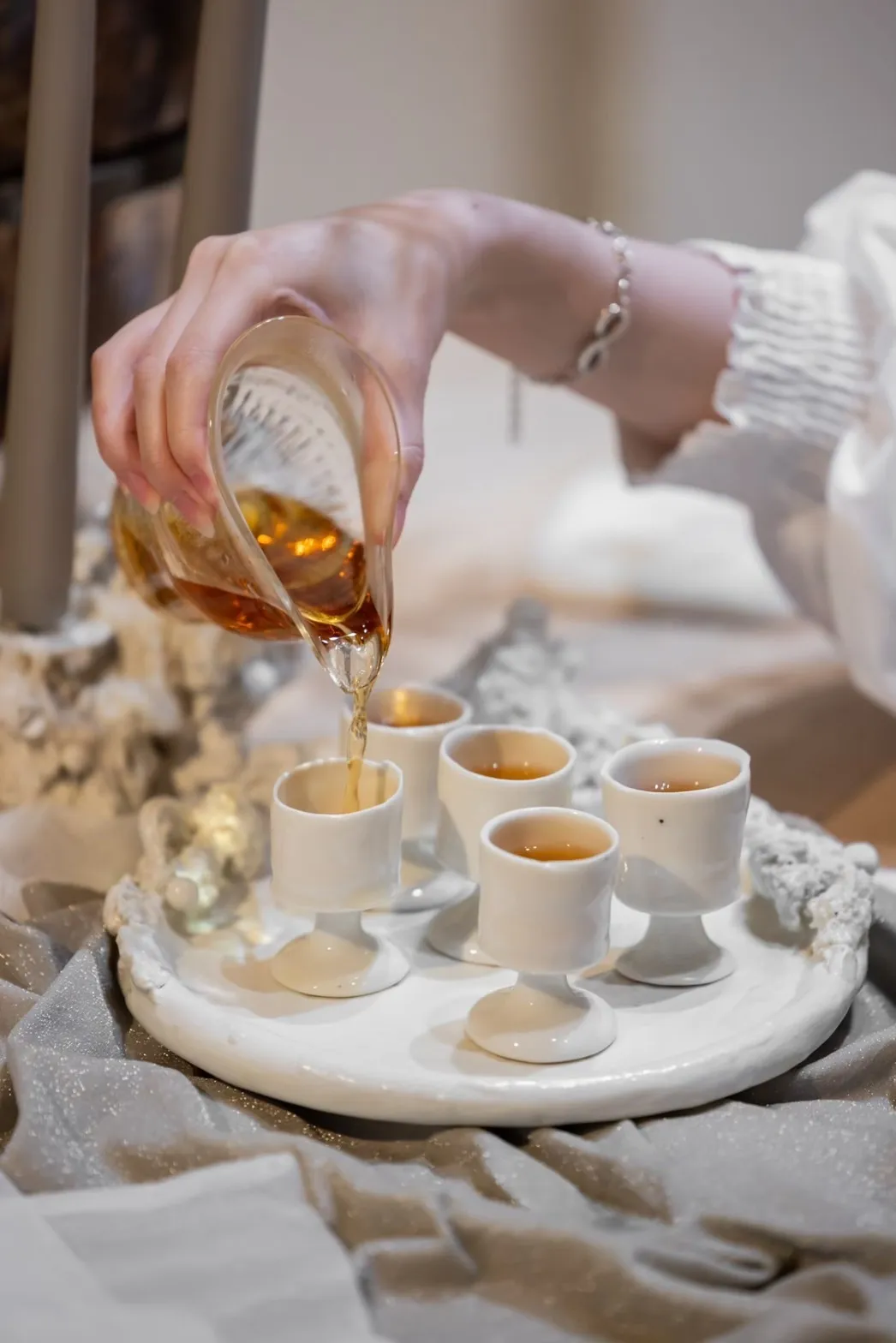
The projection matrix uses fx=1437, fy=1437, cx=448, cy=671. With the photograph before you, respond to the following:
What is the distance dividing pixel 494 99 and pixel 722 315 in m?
0.90

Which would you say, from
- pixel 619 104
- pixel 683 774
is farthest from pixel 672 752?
pixel 619 104

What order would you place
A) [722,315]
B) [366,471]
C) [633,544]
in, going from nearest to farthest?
[366,471]
[722,315]
[633,544]

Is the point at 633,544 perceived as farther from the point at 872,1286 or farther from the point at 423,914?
the point at 872,1286

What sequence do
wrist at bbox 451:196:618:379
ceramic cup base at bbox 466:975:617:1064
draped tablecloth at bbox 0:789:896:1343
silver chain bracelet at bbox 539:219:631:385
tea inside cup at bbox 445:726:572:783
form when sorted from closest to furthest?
draped tablecloth at bbox 0:789:896:1343 → ceramic cup base at bbox 466:975:617:1064 → tea inside cup at bbox 445:726:572:783 → wrist at bbox 451:196:618:379 → silver chain bracelet at bbox 539:219:631:385

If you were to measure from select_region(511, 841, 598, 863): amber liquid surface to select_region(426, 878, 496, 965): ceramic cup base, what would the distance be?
0.07m

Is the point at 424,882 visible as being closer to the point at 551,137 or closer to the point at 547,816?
the point at 547,816

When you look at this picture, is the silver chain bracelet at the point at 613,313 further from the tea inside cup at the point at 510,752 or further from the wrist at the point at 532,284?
the tea inside cup at the point at 510,752

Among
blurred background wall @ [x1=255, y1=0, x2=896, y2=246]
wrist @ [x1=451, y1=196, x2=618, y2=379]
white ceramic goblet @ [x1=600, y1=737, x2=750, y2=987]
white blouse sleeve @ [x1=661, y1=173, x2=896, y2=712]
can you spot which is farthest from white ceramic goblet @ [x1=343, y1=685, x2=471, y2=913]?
blurred background wall @ [x1=255, y1=0, x2=896, y2=246]

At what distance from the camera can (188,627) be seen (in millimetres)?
919

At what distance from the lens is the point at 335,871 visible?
0.66 m

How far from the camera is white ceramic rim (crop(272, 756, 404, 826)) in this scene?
25.6 inches

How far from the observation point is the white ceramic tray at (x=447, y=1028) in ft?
1.97

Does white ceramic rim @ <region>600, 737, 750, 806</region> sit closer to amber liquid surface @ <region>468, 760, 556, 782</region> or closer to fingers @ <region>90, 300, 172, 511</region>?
amber liquid surface @ <region>468, 760, 556, 782</region>

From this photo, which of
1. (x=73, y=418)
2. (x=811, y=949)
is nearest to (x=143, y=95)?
(x=73, y=418)
